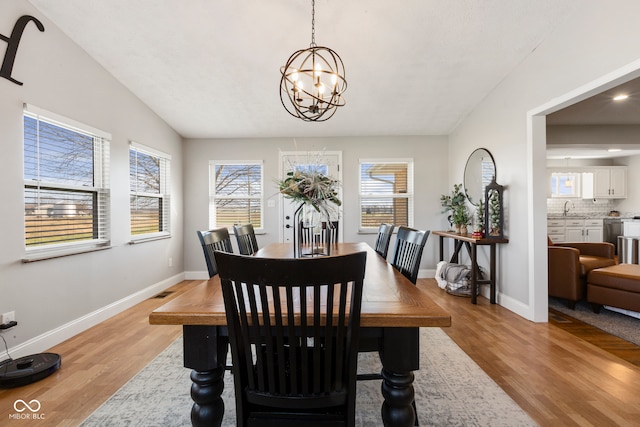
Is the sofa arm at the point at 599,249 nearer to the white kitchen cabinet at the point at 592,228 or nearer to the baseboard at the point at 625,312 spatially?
the baseboard at the point at 625,312

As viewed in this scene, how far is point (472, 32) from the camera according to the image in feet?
9.03

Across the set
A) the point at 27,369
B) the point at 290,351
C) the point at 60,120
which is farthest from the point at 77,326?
the point at 290,351

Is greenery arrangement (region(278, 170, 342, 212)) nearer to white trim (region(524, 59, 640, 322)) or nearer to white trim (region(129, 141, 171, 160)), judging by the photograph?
white trim (region(524, 59, 640, 322))

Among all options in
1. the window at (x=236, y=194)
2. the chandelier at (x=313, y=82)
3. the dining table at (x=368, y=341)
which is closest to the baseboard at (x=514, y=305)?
the dining table at (x=368, y=341)

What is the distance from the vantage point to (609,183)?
6.66m

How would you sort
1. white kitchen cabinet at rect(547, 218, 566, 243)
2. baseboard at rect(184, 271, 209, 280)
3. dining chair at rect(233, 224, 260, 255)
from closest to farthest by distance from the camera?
dining chair at rect(233, 224, 260, 255) → baseboard at rect(184, 271, 209, 280) → white kitchen cabinet at rect(547, 218, 566, 243)

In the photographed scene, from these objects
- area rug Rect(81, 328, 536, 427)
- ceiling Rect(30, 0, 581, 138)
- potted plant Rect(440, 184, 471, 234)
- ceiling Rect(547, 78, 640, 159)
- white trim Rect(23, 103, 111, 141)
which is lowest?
area rug Rect(81, 328, 536, 427)

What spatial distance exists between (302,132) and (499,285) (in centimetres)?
348

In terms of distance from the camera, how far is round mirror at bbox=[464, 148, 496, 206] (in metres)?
3.81

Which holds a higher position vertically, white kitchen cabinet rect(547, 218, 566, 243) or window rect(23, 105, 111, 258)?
window rect(23, 105, 111, 258)

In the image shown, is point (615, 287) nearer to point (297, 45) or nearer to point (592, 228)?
point (297, 45)

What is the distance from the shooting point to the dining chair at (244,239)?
2.60 m

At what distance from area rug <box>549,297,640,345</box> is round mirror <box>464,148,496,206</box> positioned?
154 cm

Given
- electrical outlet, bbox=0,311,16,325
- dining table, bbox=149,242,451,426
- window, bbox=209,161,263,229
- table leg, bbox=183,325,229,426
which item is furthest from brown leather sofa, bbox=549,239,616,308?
electrical outlet, bbox=0,311,16,325
